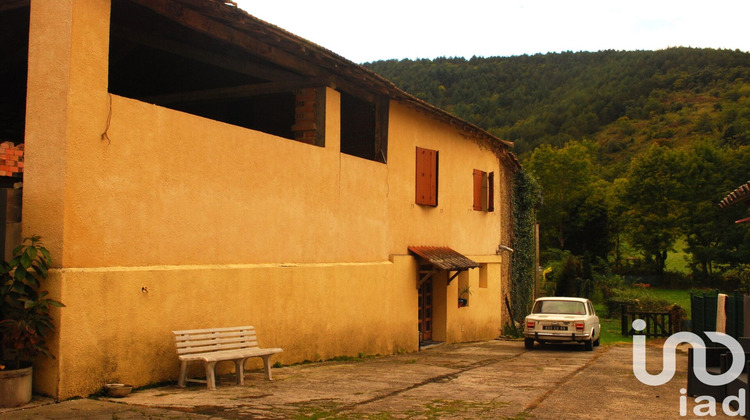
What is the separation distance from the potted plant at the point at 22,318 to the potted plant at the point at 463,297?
1363cm

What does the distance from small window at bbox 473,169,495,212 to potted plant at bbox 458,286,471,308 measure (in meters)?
2.70

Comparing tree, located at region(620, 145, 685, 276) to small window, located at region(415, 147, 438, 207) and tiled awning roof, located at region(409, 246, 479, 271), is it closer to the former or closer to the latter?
tiled awning roof, located at region(409, 246, 479, 271)

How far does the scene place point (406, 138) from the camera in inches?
656

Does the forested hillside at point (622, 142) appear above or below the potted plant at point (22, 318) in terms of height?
above

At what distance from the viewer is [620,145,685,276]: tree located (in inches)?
2099

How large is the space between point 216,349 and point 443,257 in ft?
29.0

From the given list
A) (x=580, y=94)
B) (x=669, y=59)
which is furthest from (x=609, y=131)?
(x=669, y=59)

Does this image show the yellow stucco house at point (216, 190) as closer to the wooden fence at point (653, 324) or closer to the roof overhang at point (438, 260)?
the roof overhang at point (438, 260)

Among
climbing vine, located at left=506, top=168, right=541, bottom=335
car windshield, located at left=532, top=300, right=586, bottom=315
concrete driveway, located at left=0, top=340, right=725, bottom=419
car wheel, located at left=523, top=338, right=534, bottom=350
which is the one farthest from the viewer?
climbing vine, located at left=506, top=168, right=541, bottom=335

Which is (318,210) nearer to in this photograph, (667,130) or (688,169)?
Result: (688,169)

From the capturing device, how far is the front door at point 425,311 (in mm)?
18062

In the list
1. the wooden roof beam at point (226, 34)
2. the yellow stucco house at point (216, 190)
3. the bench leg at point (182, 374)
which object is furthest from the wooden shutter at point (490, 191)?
the bench leg at point (182, 374)

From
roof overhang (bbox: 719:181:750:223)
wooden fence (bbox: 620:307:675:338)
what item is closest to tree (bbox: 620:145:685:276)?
wooden fence (bbox: 620:307:675:338)

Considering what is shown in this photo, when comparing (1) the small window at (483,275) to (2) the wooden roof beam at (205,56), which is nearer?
(2) the wooden roof beam at (205,56)
